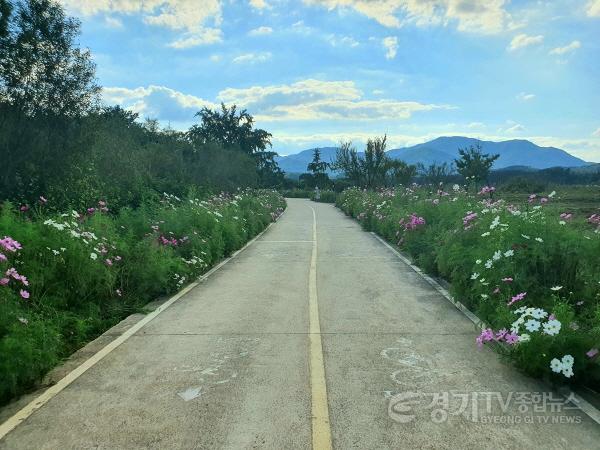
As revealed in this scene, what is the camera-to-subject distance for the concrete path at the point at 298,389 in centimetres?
430

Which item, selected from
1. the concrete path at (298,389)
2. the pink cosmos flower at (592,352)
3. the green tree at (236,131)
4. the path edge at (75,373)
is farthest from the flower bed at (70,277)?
the green tree at (236,131)

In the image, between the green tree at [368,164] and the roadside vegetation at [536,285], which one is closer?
the roadside vegetation at [536,285]

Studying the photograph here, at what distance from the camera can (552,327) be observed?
5.27 meters

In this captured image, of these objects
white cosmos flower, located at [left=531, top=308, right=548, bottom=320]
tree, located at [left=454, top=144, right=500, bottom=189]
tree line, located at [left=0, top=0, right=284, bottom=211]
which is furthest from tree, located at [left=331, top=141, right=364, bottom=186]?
white cosmos flower, located at [left=531, top=308, right=548, bottom=320]

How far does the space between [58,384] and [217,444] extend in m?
2.20

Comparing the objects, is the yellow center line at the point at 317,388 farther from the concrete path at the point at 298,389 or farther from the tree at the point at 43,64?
the tree at the point at 43,64

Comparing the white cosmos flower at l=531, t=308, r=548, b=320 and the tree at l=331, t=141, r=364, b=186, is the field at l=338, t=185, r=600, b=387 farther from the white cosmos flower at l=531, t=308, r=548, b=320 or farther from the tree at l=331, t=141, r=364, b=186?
the tree at l=331, t=141, r=364, b=186

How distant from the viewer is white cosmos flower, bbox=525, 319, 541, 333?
5371 mm

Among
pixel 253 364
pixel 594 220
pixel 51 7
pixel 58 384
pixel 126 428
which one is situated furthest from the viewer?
pixel 51 7

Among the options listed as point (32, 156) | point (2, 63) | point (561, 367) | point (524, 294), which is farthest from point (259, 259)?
point (561, 367)

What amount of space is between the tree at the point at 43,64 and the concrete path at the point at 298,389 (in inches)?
347

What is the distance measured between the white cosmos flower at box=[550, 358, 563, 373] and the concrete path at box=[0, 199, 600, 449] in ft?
0.90

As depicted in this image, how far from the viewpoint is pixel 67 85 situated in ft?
50.3

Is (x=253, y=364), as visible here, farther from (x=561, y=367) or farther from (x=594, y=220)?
(x=594, y=220)
